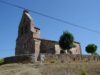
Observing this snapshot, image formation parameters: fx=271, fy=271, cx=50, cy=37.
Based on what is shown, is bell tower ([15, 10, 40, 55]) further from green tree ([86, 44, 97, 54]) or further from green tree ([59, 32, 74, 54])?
green tree ([86, 44, 97, 54])

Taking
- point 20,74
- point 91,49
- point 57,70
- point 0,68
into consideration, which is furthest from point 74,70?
point 91,49

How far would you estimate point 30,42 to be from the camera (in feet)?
199

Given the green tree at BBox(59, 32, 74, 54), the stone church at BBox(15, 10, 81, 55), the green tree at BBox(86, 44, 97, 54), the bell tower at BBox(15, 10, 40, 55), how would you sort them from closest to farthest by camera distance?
the green tree at BBox(59, 32, 74, 54)
the stone church at BBox(15, 10, 81, 55)
the bell tower at BBox(15, 10, 40, 55)
the green tree at BBox(86, 44, 97, 54)

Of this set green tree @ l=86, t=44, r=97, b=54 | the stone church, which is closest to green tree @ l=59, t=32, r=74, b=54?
the stone church

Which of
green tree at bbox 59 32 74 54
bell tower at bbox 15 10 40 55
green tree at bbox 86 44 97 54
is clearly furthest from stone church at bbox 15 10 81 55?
green tree at bbox 86 44 97 54

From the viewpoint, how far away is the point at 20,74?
37344 millimetres

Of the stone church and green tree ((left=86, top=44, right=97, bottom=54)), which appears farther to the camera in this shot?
green tree ((left=86, top=44, right=97, bottom=54))

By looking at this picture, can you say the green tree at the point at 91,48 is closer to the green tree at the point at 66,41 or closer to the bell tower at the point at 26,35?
the green tree at the point at 66,41

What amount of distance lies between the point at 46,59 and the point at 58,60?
81.4 inches

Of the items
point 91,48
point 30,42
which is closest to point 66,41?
point 91,48

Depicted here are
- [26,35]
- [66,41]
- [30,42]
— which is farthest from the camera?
[26,35]

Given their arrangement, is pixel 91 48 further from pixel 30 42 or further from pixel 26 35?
pixel 26 35

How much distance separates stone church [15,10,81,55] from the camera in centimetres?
5998

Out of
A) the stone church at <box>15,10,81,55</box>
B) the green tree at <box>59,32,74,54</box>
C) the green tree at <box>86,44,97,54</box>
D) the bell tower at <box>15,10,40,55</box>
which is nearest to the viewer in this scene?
the green tree at <box>59,32,74,54</box>
